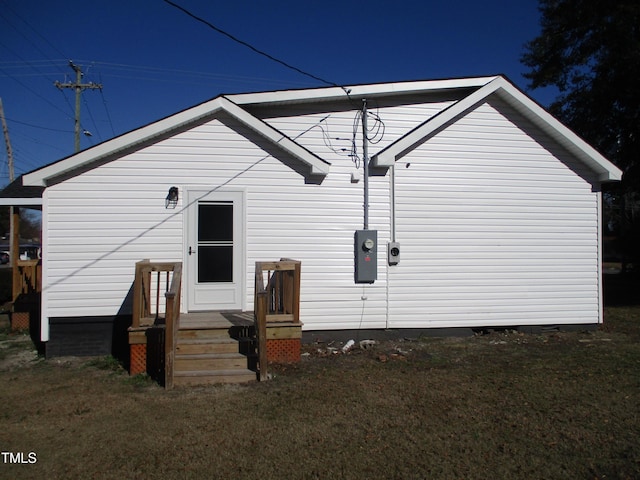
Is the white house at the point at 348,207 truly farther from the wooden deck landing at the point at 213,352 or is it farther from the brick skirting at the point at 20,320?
the brick skirting at the point at 20,320

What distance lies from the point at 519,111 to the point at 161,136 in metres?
6.27

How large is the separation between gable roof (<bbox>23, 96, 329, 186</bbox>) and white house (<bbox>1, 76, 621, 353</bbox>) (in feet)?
0.07

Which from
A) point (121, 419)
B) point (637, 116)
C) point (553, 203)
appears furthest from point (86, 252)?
point (637, 116)

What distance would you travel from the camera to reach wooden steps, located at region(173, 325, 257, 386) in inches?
237

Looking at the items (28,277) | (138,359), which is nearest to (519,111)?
(138,359)

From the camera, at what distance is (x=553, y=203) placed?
8.95 meters

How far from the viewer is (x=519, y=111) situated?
8859 mm

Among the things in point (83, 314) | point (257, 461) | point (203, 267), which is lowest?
point (257, 461)

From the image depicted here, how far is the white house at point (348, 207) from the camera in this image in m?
7.60

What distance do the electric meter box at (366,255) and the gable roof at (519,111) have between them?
1209mm

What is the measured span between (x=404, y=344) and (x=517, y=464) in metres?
4.27

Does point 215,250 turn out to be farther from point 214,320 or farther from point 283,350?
point 283,350

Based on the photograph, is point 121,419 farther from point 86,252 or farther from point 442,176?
point 442,176

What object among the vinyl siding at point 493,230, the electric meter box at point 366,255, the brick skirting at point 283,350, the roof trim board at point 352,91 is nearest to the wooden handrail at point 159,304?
the brick skirting at point 283,350
